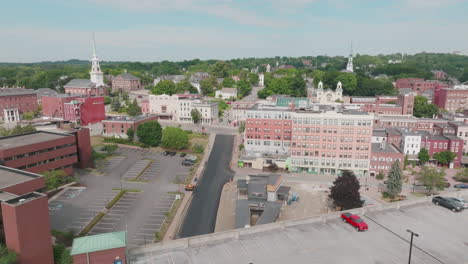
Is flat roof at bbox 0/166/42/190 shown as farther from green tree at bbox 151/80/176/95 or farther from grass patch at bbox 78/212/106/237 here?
green tree at bbox 151/80/176/95

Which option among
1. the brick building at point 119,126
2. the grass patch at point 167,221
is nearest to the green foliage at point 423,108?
the brick building at point 119,126

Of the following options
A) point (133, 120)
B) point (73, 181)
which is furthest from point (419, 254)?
point (133, 120)

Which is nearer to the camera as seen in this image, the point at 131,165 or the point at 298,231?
the point at 298,231

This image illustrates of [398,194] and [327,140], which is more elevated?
[327,140]

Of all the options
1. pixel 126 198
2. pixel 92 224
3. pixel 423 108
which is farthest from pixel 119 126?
pixel 423 108

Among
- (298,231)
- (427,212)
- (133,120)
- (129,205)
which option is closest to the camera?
(298,231)

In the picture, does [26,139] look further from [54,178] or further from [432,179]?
[432,179]

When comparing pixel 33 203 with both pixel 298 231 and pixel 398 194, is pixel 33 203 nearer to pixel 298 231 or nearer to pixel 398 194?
pixel 298 231
